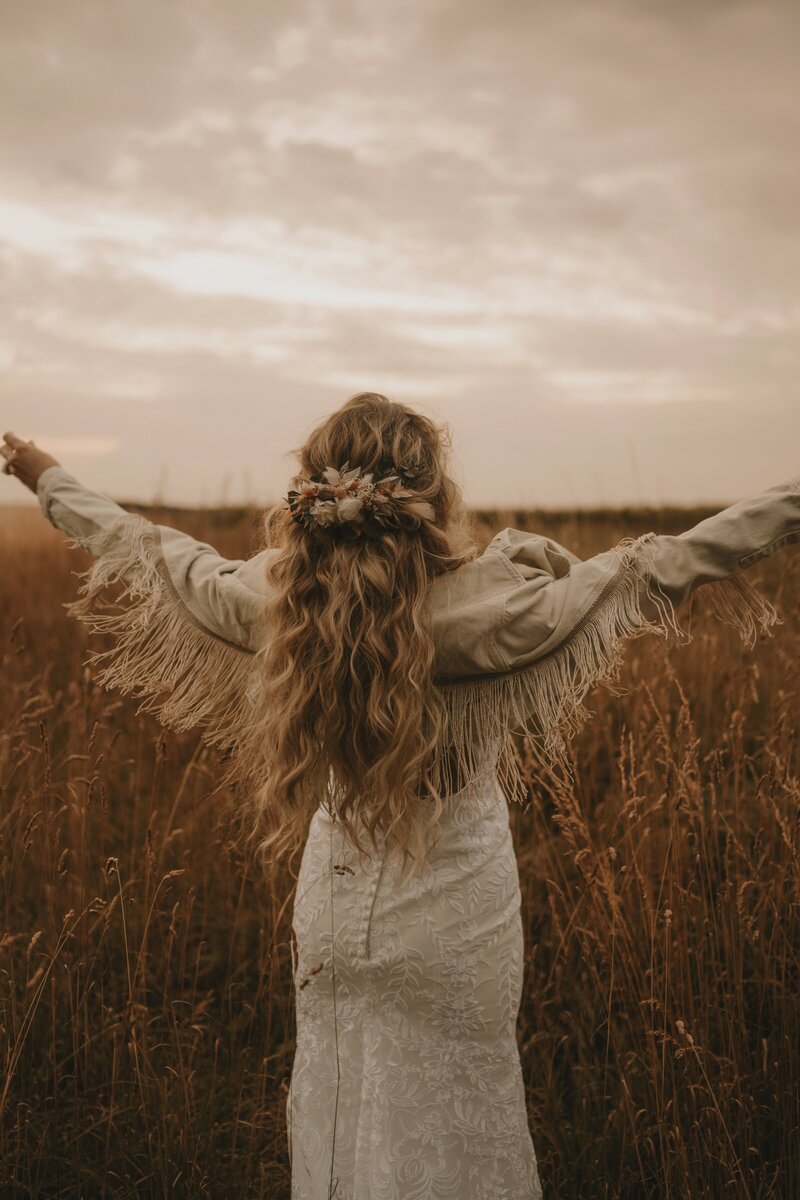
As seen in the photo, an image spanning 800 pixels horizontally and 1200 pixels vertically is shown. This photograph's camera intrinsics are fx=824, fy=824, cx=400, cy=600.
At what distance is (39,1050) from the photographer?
2.42 meters

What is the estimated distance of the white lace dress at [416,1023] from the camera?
178 cm

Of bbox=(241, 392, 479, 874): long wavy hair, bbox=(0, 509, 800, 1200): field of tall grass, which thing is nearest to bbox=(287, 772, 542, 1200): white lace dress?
bbox=(241, 392, 479, 874): long wavy hair

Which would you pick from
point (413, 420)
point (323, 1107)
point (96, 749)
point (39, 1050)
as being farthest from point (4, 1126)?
point (413, 420)

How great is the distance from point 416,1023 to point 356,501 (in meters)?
1.14

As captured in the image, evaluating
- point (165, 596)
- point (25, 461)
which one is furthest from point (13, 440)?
point (165, 596)

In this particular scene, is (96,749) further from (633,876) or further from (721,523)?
(721,523)

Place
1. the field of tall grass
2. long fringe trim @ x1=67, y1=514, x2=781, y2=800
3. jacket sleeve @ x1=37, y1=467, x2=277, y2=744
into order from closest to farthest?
long fringe trim @ x1=67, y1=514, x2=781, y2=800 → jacket sleeve @ x1=37, y1=467, x2=277, y2=744 → the field of tall grass

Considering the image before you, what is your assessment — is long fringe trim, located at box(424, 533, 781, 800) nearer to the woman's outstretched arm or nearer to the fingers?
the woman's outstretched arm

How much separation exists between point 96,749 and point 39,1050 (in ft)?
4.38

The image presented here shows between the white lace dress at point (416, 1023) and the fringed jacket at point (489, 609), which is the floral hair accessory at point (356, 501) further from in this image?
the white lace dress at point (416, 1023)

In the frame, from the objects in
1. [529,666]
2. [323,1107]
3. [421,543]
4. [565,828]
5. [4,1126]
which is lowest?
[4,1126]

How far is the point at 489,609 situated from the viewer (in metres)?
1.69

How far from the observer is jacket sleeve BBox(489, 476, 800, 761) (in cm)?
162

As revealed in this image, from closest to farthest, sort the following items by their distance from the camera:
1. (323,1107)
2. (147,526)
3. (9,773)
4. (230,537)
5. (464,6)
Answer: (323,1107), (147,526), (9,773), (464,6), (230,537)
